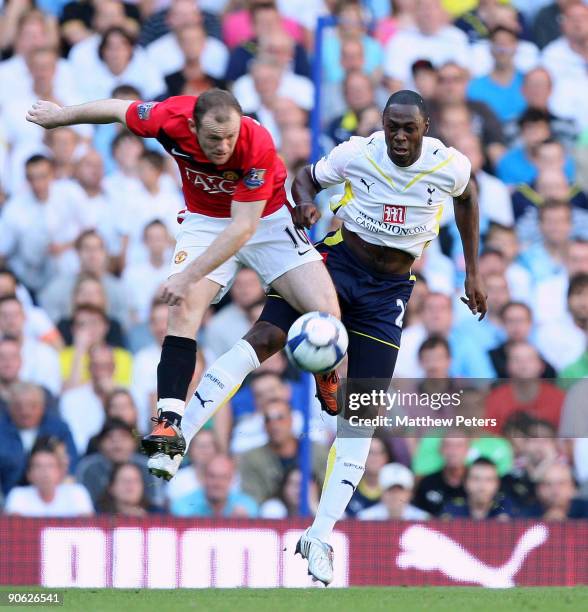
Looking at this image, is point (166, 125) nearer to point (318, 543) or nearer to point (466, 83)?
point (318, 543)

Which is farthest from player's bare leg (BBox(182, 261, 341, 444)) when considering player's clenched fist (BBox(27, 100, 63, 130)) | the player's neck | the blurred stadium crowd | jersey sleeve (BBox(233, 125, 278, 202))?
the blurred stadium crowd

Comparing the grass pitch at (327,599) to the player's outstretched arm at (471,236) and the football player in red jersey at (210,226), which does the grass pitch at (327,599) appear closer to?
the football player in red jersey at (210,226)

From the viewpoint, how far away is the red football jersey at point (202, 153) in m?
7.92

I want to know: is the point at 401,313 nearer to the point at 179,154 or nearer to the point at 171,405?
the point at 171,405

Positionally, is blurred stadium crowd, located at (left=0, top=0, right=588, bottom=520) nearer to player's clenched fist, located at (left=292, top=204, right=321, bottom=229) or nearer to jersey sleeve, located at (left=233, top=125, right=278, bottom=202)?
player's clenched fist, located at (left=292, top=204, right=321, bottom=229)

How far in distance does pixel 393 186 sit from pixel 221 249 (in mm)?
1372

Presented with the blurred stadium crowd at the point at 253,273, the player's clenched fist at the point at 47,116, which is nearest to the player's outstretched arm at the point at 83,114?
the player's clenched fist at the point at 47,116

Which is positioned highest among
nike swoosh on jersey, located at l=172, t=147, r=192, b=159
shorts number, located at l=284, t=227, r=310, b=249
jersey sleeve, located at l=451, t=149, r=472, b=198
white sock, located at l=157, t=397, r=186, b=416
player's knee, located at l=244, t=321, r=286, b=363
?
jersey sleeve, located at l=451, t=149, r=472, b=198

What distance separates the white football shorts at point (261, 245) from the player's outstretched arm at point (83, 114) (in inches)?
31.1

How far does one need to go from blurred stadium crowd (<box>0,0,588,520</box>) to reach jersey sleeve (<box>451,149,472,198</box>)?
212 centimetres

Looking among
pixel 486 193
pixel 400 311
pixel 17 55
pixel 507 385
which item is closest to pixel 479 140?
pixel 486 193

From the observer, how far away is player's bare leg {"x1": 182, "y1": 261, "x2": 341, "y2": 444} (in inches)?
327

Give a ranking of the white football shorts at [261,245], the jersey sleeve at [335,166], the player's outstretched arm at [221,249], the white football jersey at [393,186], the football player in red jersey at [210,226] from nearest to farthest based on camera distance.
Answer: the player's outstretched arm at [221,249] → the football player in red jersey at [210,226] → the white football shorts at [261,245] → the white football jersey at [393,186] → the jersey sleeve at [335,166]

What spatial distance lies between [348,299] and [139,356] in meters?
3.09
